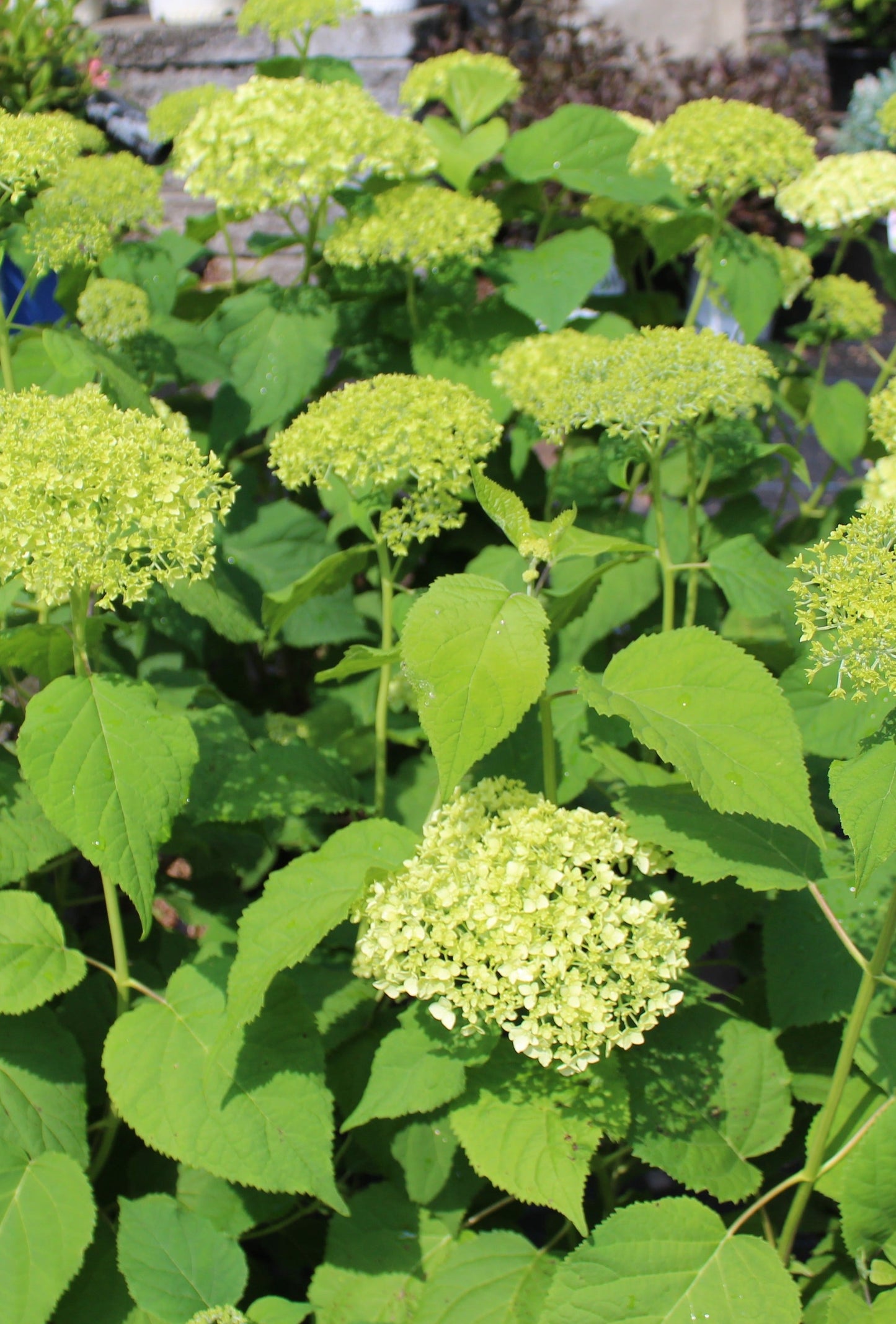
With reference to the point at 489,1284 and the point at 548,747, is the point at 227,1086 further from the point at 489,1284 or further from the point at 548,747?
the point at 548,747

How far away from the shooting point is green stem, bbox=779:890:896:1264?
1.39 m

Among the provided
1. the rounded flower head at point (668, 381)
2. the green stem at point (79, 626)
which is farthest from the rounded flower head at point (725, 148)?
the green stem at point (79, 626)

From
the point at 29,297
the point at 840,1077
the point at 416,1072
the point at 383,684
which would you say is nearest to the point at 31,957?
the point at 416,1072

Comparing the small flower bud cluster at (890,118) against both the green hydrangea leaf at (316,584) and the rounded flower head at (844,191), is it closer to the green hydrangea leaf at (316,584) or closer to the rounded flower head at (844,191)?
the rounded flower head at (844,191)

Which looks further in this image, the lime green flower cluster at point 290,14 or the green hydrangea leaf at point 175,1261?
the lime green flower cluster at point 290,14

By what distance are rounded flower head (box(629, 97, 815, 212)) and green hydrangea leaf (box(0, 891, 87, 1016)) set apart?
2.06 meters

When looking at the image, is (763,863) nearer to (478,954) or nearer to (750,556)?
(478,954)

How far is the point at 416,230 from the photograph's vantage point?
234 cm

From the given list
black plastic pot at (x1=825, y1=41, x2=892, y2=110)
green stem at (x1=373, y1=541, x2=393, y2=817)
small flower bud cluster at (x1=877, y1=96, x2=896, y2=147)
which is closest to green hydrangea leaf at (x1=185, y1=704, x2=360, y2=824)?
green stem at (x1=373, y1=541, x2=393, y2=817)

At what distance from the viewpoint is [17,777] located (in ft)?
5.89

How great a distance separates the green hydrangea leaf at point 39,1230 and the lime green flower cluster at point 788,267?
2.52 metres

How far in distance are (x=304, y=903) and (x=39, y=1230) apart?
0.61 m

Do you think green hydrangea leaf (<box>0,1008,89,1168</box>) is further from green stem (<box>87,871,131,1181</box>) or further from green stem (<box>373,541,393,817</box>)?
green stem (<box>373,541,393,817</box>)

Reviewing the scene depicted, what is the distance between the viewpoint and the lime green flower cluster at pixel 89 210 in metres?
1.92
